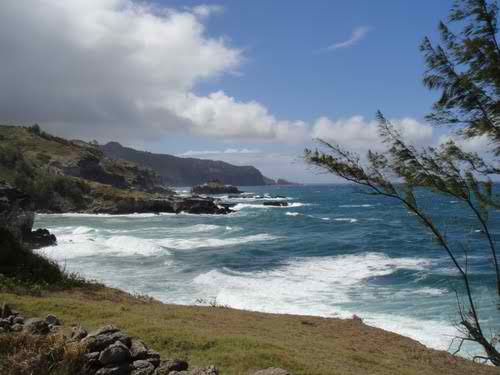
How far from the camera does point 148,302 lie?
14992 millimetres

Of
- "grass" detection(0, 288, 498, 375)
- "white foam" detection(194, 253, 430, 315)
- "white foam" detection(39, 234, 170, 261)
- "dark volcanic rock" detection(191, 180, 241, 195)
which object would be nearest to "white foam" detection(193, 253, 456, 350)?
"white foam" detection(194, 253, 430, 315)

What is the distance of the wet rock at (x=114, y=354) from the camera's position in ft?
23.1

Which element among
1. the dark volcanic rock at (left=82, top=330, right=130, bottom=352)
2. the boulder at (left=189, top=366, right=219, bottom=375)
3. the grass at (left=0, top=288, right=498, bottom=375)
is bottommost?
the grass at (left=0, top=288, right=498, bottom=375)

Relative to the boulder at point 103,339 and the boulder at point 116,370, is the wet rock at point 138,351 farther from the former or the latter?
the boulder at point 116,370

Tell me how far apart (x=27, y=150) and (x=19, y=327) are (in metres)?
98.1

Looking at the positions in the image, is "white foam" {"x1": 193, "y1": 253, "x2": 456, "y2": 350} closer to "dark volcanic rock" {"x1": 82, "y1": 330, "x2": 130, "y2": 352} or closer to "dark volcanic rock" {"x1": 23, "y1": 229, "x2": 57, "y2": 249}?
"dark volcanic rock" {"x1": 82, "y1": 330, "x2": 130, "y2": 352}

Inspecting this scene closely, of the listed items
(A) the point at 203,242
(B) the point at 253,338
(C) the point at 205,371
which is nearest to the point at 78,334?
(C) the point at 205,371

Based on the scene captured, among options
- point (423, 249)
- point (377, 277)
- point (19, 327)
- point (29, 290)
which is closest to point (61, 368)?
point (19, 327)

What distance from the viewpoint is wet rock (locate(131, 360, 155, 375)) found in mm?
6918

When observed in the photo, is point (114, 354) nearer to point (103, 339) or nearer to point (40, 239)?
point (103, 339)

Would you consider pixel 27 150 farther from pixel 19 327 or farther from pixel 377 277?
pixel 19 327

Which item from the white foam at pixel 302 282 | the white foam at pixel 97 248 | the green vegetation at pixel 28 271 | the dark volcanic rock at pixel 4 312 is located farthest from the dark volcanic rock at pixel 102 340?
the white foam at pixel 97 248

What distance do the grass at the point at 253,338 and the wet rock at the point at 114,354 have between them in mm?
1382

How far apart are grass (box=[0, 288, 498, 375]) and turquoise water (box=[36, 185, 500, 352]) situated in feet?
6.46
